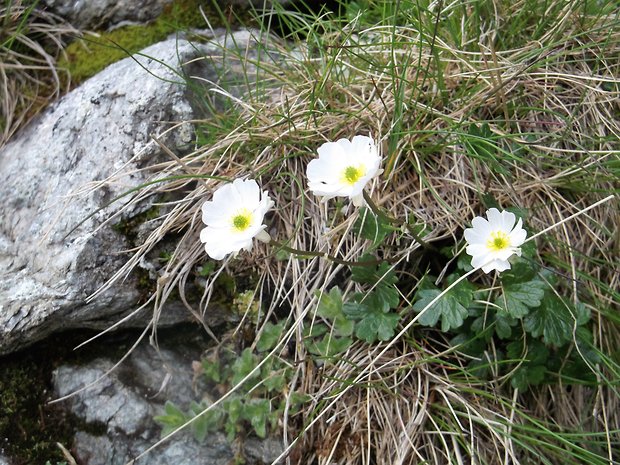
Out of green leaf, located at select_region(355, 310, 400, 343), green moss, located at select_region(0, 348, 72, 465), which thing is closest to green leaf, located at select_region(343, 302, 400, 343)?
green leaf, located at select_region(355, 310, 400, 343)

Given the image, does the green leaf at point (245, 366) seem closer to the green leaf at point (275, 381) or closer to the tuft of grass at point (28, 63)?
the green leaf at point (275, 381)

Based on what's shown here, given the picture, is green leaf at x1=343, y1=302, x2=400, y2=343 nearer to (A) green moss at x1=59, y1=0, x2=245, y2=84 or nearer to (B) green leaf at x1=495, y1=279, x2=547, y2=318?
(B) green leaf at x1=495, y1=279, x2=547, y2=318

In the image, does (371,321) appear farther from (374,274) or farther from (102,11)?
(102,11)

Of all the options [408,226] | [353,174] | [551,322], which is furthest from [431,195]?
[551,322]

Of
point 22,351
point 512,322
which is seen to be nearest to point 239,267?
point 22,351

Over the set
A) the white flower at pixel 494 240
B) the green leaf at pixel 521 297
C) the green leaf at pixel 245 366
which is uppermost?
the white flower at pixel 494 240

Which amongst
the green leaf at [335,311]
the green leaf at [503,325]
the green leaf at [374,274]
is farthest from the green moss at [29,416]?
the green leaf at [503,325]
